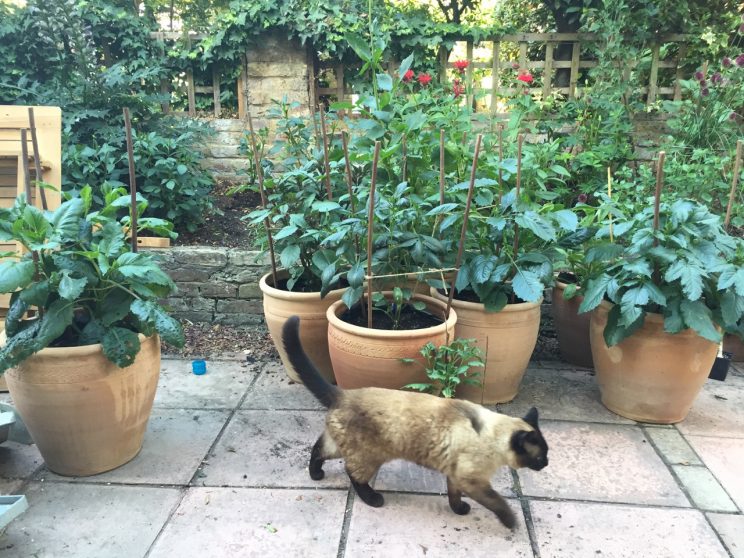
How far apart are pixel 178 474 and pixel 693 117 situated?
4734 mm

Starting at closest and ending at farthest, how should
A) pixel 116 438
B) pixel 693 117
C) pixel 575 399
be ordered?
pixel 116 438 → pixel 575 399 → pixel 693 117

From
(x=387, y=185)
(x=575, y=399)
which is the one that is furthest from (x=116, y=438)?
(x=575, y=399)

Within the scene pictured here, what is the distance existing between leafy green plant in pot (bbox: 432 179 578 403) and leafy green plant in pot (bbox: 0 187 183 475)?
1515 mm

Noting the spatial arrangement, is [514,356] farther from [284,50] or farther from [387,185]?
[284,50]

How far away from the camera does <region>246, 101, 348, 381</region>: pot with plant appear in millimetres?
3068

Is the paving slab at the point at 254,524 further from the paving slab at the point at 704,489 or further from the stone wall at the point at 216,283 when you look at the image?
the stone wall at the point at 216,283

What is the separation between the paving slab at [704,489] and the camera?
7.41 ft

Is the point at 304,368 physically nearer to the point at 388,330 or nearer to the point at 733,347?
the point at 388,330

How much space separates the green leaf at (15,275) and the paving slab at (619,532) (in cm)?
220

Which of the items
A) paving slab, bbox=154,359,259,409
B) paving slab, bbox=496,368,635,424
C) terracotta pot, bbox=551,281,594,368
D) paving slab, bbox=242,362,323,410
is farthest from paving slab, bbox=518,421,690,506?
paving slab, bbox=154,359,259,409

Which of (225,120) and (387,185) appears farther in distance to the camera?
(225,120)

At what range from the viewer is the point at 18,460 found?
252cm

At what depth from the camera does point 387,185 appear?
3002 millimetres

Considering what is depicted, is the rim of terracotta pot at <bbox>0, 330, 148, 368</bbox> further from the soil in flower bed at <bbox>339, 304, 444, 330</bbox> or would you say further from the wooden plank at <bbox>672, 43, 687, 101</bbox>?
the wooden plank at <bbox>672, 43, 687, 101</bbox>
